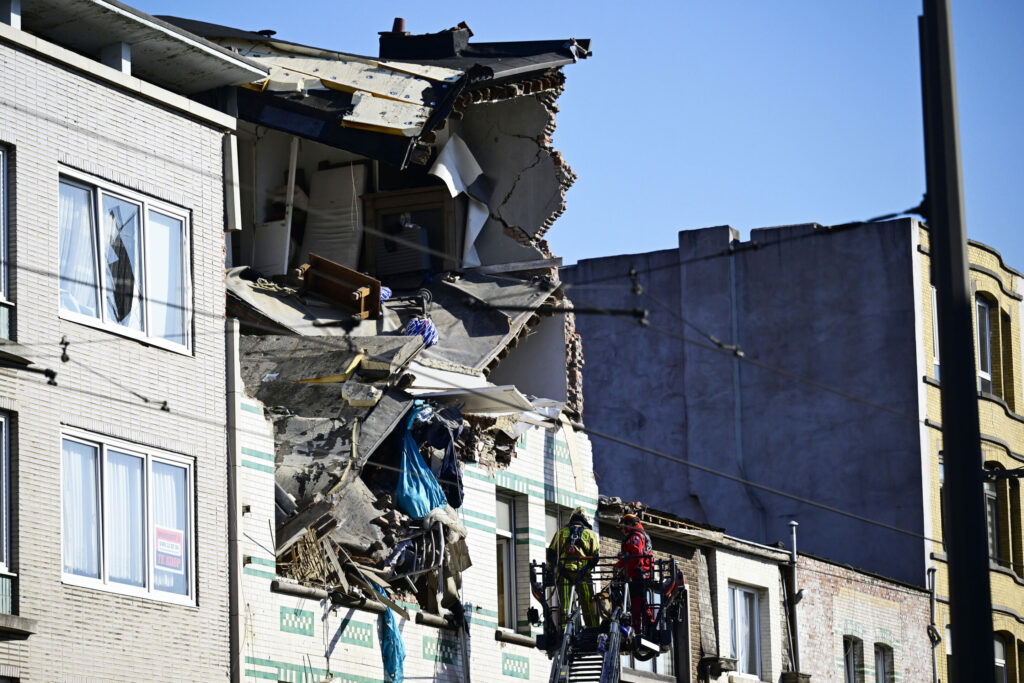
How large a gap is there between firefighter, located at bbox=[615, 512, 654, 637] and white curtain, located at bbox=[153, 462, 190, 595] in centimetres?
798

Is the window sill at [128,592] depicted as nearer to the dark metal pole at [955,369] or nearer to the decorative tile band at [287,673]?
the decorative tile band at [287,673]

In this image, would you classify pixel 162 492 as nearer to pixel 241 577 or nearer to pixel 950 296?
pixel 241 577

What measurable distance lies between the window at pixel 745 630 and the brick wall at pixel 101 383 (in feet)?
49.2

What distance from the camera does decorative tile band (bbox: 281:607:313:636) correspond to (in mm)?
22422

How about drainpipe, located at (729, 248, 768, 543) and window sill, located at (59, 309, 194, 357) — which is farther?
drainpipe, located at (729, 248, 768, 543)

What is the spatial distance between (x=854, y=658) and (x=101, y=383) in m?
21.6

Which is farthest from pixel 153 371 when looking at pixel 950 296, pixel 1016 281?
pixel 1016 281

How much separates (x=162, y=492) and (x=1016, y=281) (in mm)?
29750

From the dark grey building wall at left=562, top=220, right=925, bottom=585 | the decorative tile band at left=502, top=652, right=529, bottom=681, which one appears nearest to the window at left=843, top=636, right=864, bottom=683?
the dark grey building wall at left=562, top=220, right=925, bottom=585

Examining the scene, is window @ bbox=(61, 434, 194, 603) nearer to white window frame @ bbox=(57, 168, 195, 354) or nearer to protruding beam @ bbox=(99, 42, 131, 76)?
white window frame @ bbox=(57, 168, 195, 354)

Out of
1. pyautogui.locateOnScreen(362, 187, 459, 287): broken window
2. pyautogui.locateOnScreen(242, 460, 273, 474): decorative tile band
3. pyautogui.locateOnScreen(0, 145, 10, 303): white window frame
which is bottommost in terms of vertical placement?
pyautogui.locateOnScreen(242, 460, 273, 474): decorative tile band

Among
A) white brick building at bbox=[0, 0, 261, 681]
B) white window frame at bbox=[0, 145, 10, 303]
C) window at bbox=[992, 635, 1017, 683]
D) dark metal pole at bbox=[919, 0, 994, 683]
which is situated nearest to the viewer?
dark metal pole at bbox=[919, 0, 994, 683]

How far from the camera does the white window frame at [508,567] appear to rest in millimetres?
28406

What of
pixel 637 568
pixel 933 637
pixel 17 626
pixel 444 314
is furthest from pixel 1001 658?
pixel 17 626
